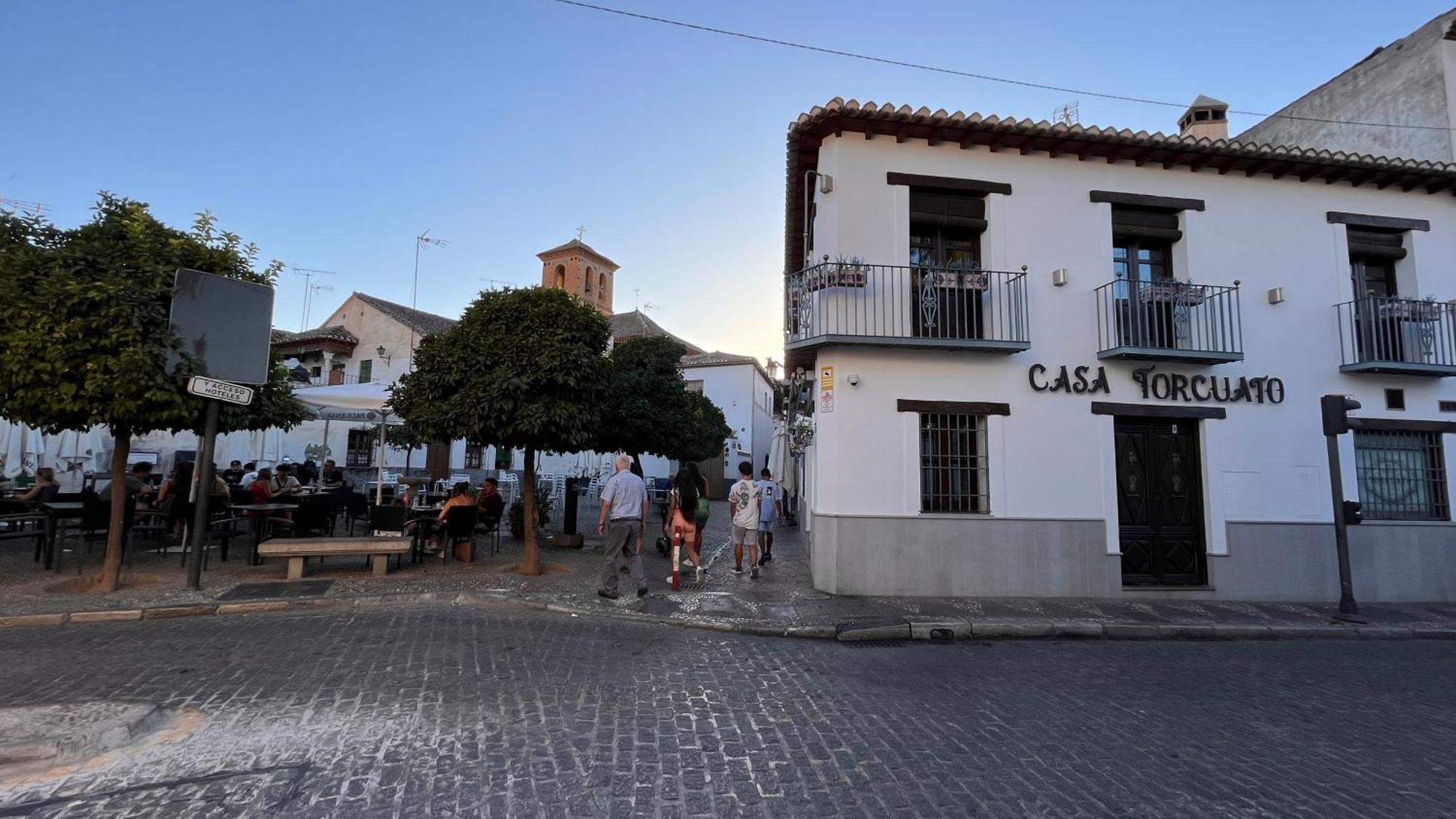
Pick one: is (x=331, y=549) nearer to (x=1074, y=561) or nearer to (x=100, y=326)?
(x=100, y=326)

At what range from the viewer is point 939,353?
9312mm

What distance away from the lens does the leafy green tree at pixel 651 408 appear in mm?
13078

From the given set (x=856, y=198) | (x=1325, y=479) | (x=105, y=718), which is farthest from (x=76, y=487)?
(x=1325, y=479)

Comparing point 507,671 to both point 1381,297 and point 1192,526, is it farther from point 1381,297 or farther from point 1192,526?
point 1381,297

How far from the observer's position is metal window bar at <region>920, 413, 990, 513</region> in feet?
30.5

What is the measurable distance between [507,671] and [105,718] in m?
2.32

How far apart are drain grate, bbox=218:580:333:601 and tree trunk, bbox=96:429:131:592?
3.91ft

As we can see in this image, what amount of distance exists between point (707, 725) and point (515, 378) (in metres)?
5.54

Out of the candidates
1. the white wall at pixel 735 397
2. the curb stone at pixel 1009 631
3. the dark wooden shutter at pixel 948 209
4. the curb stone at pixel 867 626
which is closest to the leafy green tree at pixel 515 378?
the curb stone at pixel 867 626

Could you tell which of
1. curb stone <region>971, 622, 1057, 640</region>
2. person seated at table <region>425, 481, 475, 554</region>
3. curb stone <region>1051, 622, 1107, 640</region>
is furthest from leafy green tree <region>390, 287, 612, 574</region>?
curb stone <region>1051, 622, 1107, 640</region>

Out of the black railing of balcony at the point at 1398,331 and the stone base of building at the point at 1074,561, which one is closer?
the stone base of building at the point at 1074,561

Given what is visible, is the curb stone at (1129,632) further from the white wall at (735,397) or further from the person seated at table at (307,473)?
the white wall at (735,397)

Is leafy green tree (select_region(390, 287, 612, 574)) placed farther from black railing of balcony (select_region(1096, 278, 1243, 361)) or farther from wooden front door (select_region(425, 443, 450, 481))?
wooden front door (select_region(425, 443, 450, 481))

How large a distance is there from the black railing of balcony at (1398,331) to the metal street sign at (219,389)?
48.5 feet
